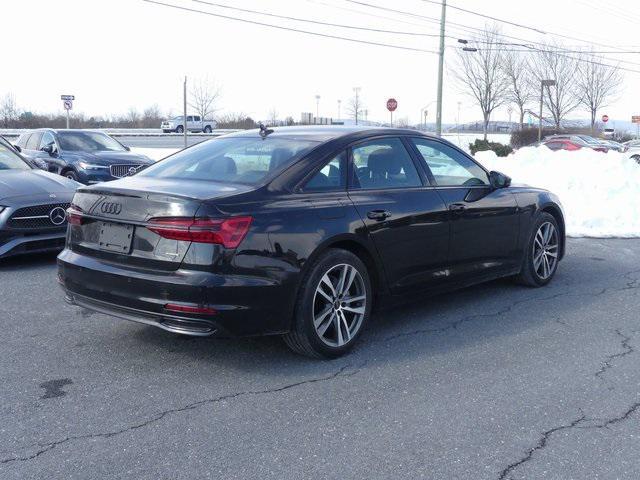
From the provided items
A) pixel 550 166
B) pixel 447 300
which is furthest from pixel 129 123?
pixel 447 300

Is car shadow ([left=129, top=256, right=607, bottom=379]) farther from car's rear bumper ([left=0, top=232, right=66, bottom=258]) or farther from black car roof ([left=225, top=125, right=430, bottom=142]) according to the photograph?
car's rear bumper ([left=0, top=232, right=66, bottom=258])

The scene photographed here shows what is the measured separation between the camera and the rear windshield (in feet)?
16.2

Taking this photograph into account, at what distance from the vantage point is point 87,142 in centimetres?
1520

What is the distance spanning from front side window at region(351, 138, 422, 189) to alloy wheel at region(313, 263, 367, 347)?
69 cm

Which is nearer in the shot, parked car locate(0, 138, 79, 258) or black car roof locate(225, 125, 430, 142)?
black car roof locate(225, 125, 430, 142)

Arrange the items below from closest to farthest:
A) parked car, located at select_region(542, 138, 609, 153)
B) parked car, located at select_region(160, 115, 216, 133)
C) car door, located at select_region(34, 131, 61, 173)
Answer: car door, located at select_region(34, 131, 61, 173) < parked car, located at select_region(542, 138, 609, 153) < parked car, located at select_region(160, 115, 216, 133)

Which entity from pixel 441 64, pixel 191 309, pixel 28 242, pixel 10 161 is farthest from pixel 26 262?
pixel 441 64

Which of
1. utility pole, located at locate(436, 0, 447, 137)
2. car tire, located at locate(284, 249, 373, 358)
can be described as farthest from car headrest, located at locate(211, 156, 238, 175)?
utility pole, located at locate(436, 0, 447, 137)

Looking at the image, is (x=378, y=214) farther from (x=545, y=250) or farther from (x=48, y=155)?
(x=48, y=155)

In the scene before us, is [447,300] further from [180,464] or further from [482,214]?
[180,464]

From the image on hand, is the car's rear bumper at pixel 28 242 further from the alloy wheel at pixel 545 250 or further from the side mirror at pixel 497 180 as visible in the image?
the alloy wheel at pixel 545 250

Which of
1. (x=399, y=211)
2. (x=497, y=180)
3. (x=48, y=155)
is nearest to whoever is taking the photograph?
(x=399, y=211)

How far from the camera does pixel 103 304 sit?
15.3 feet

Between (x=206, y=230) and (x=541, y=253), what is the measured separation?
3.98 m
